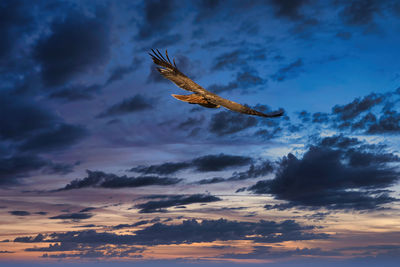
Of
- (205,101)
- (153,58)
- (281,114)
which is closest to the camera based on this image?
(281,114)

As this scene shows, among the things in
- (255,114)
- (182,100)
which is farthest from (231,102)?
(182,100)

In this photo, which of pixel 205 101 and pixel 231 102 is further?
pixel 205 101

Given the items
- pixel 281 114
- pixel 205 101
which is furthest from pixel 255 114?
pixel 205 101

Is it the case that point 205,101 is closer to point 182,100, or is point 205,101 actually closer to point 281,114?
point 182,100

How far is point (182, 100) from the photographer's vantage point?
10.3m

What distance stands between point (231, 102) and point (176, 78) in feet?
4.87

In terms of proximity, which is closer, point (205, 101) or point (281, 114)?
point (281, 114)

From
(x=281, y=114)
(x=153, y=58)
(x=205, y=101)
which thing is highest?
(x=153, y=58)

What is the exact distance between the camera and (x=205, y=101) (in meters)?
10.1

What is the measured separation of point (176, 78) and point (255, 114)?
210 centimetres

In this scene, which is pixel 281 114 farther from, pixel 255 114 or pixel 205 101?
pixel 205 101

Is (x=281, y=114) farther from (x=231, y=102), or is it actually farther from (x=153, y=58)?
(x=153, y=58)

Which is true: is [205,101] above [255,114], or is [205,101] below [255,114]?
above

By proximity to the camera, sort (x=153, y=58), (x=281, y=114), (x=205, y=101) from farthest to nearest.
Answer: (x=205, y=101)
(x=153, y=58)
(x=281, y=114)
